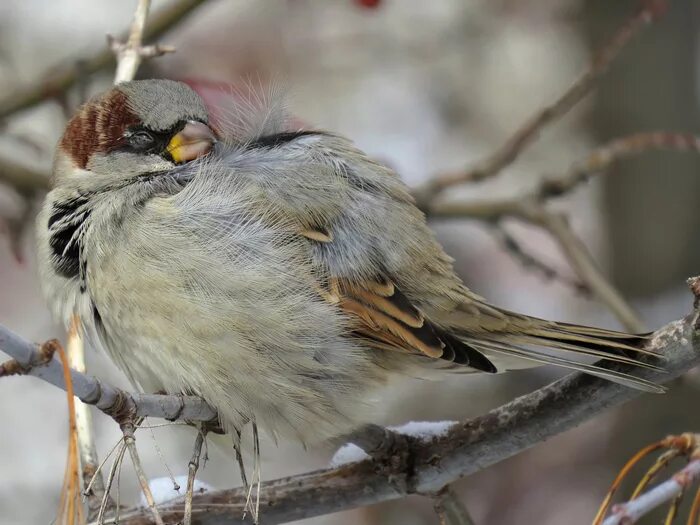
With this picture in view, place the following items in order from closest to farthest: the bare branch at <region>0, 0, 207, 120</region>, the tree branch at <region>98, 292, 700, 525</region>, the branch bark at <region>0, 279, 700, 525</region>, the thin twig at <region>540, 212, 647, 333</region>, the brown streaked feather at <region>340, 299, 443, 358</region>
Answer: the branch bark at <region>0, 279, 700, 525</region> < the tree branch at <region>98, 292, 700, 525</region> < the brown streaked feather at <region>340, 299, 443, 358</region> < the thin twig at <region>540, 212, 647, 333</region> < the bare branch at <region>0, 0, 207, 120</region>

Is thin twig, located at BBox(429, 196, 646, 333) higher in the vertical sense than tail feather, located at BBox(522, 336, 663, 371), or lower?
higher

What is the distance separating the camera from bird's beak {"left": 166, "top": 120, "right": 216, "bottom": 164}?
2.31 m

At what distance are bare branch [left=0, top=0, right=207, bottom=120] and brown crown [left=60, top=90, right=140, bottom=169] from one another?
1.60 feet

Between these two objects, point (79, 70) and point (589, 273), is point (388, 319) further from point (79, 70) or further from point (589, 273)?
point (79, 70)

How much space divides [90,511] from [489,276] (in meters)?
3.28

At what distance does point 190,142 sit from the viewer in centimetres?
233

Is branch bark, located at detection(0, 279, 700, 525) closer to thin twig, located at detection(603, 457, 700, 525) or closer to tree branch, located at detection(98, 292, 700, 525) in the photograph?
tree branch, located at detection(98, 292, 700, 525)

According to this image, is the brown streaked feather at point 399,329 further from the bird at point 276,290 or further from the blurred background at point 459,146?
the blurred background at point 459,146

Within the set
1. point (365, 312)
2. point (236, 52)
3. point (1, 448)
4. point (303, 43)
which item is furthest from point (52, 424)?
point (365, 312)

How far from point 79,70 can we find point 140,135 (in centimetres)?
80

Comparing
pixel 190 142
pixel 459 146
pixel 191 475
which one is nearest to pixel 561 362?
pixel 191 475

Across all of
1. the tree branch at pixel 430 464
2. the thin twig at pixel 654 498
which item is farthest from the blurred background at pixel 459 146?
the thin twig at pixel 654 498

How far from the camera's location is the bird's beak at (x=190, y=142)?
231 centimetres

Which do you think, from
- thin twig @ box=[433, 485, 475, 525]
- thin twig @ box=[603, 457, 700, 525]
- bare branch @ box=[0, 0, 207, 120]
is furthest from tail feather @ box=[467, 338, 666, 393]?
bare branch @ box=[0, 0, 207, 120]
